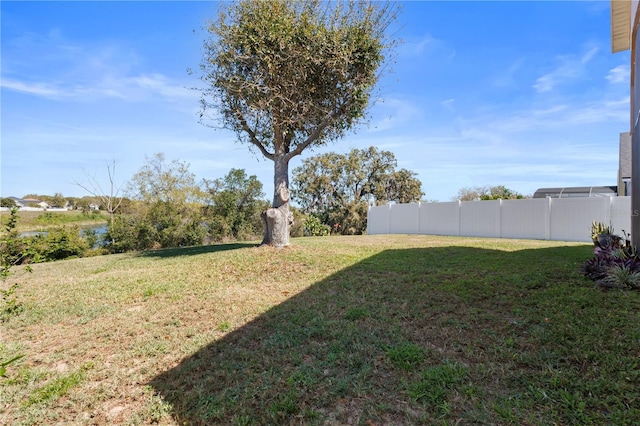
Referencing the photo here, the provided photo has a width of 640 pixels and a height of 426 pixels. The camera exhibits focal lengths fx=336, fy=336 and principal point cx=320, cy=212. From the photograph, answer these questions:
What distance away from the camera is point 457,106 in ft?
45.1

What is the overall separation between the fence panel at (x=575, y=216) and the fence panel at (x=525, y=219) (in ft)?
0.85

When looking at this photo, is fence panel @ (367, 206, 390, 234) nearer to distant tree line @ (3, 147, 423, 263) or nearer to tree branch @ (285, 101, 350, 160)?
distant tree line @ (3, 147, 423, 263)

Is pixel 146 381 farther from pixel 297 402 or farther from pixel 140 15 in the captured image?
pixel 140 15

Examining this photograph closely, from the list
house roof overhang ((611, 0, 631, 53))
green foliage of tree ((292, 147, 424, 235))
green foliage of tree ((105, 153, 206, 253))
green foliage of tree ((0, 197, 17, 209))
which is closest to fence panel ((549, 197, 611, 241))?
house roof overhang ((611, 0, 631, 53))

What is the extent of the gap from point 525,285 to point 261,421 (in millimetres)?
4153

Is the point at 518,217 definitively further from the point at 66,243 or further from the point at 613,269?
the point at 66,243

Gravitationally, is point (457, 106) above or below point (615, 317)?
above

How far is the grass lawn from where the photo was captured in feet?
7.74

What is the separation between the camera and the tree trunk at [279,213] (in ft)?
27.7

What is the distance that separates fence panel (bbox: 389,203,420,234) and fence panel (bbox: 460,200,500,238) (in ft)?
8.74

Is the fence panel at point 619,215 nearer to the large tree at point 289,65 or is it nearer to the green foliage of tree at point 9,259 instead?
the large tree at point 289,65

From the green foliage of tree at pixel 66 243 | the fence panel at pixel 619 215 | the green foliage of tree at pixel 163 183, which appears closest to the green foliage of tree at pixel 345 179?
the green foliage of tree at pixel 163 183

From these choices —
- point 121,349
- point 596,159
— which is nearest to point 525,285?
point 121,349

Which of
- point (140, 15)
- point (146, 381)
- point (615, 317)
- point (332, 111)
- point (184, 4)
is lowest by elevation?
point (146, 381)
